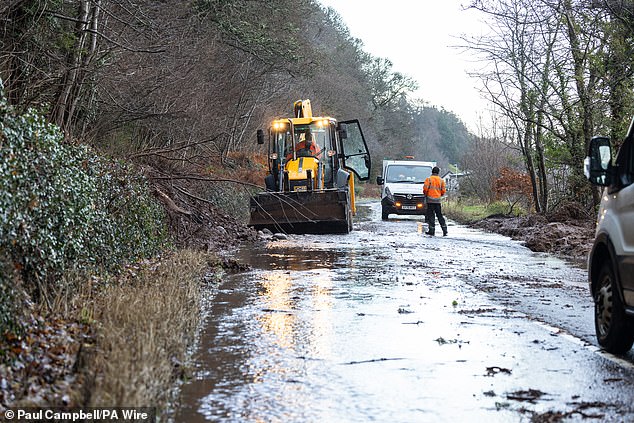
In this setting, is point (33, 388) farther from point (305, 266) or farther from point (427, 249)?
point (427, 249)

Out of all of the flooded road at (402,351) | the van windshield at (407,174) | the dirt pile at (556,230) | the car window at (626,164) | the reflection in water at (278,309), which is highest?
the van windshield at (407,174)

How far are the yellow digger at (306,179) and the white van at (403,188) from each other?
820 centimetres

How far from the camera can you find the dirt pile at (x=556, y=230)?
1964 centimetres

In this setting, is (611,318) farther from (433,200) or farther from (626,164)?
(433,200)

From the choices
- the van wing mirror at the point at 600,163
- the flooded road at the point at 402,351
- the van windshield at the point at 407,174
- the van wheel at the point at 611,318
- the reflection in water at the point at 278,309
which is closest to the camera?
the flooded road at the point at 402,351

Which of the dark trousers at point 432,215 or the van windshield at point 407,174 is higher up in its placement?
the van windshield at point 407,174

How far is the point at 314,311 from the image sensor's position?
1015 centimetres

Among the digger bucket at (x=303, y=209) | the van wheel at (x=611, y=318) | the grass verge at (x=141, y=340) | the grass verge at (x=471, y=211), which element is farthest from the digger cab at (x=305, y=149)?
the van wheel at (x=611, y=318)

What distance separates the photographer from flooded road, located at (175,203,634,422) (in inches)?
235

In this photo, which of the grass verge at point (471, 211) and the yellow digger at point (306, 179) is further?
the grass verge at point (471, 211)

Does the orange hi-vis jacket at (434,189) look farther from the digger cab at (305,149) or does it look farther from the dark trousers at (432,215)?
the digger cab at (305,149)

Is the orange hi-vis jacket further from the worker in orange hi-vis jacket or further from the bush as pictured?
the bush

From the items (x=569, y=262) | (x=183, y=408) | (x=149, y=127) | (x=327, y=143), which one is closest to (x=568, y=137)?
(x=327, y=143)

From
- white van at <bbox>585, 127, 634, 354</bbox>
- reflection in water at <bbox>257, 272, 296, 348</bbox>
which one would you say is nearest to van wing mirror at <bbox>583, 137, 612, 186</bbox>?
white van at <bbox>585, 127, 634, 354</bbox>
